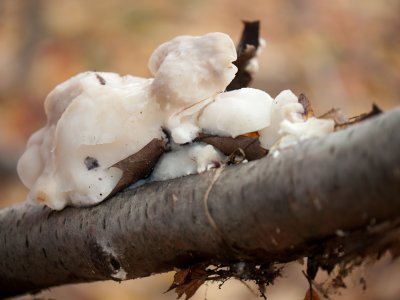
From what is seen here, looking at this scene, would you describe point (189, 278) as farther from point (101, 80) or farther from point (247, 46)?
point (247, 46)

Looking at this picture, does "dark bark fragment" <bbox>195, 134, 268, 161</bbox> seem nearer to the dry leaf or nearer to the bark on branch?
the bark on branch

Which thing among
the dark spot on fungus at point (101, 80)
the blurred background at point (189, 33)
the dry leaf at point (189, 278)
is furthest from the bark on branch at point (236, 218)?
the blurred background at point (189, 33)

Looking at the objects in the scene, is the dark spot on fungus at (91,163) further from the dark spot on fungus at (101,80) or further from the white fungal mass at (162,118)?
the dark spot on fungus at (101,80)

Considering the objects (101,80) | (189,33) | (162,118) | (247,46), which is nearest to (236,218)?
(162,118)

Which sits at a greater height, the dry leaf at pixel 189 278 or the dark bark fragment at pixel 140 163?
the dark bark fragment at pixel 140 163

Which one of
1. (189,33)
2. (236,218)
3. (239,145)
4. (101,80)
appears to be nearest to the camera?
(236,218)

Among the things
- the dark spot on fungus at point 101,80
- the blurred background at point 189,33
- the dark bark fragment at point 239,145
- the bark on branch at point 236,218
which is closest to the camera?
the bark on branch at point 236,218
